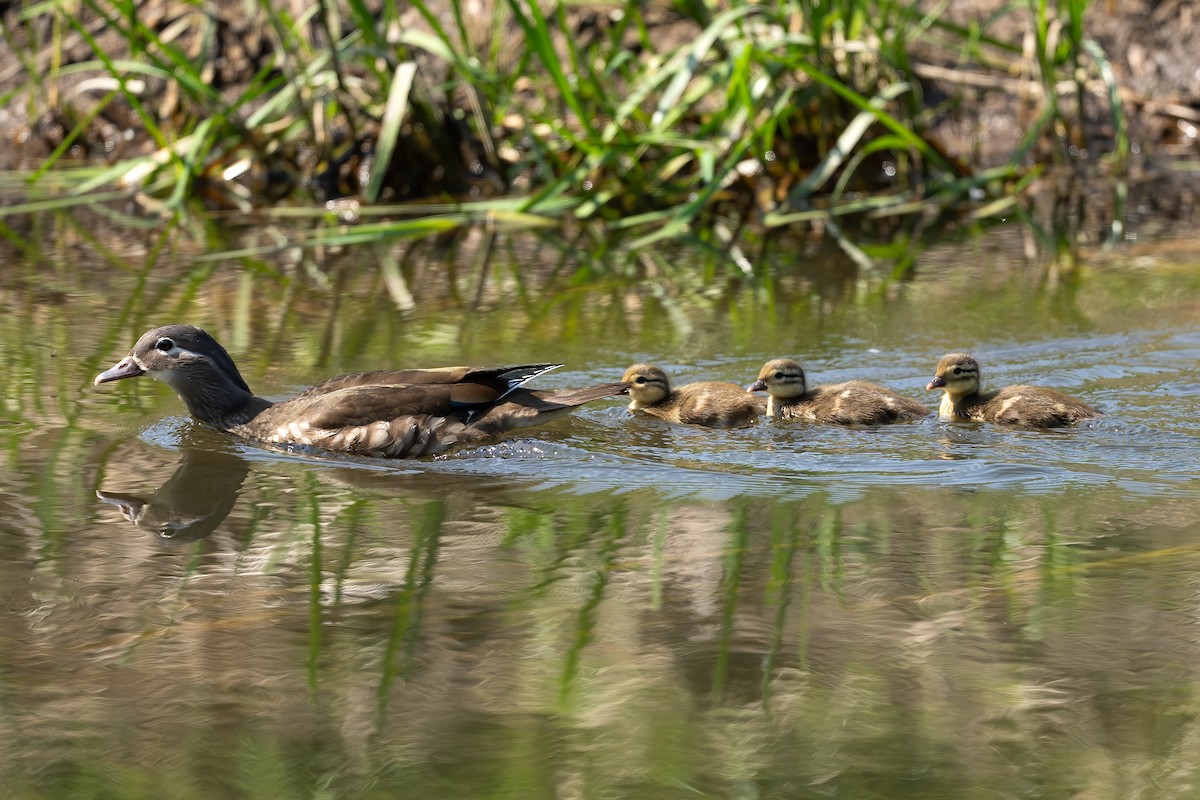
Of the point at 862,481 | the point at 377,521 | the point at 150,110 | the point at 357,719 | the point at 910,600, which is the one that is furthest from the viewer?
the point at 150,110

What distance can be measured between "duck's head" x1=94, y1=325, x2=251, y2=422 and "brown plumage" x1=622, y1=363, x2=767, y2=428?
1652 mm

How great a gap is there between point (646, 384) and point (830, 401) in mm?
774

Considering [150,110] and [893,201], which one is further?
[150,110]

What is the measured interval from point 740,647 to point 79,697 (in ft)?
5.24

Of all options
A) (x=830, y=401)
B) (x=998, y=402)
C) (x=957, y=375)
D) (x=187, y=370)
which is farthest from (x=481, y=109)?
(x=998, y=402)

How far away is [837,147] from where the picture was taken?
11195 mm

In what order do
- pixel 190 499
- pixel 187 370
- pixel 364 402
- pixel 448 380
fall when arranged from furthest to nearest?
1. pixel 187 370
2. pixel 448 380
3. pixel 364 402
4. pixel 190 499

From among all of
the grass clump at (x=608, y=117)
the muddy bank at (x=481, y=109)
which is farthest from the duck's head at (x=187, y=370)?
the muddy bank at (x=481, y=109)

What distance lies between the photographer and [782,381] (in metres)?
6.99

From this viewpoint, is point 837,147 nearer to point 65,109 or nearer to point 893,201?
point 893,201

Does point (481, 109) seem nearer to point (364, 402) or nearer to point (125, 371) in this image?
point (125, 371)

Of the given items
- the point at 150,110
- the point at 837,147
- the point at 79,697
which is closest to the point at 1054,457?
the point at 79,697

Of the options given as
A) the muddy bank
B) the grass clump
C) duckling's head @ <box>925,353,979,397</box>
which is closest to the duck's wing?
duckling's head @ <box>925,353,979,397</box>

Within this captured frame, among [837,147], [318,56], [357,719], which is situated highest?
[318,56]
